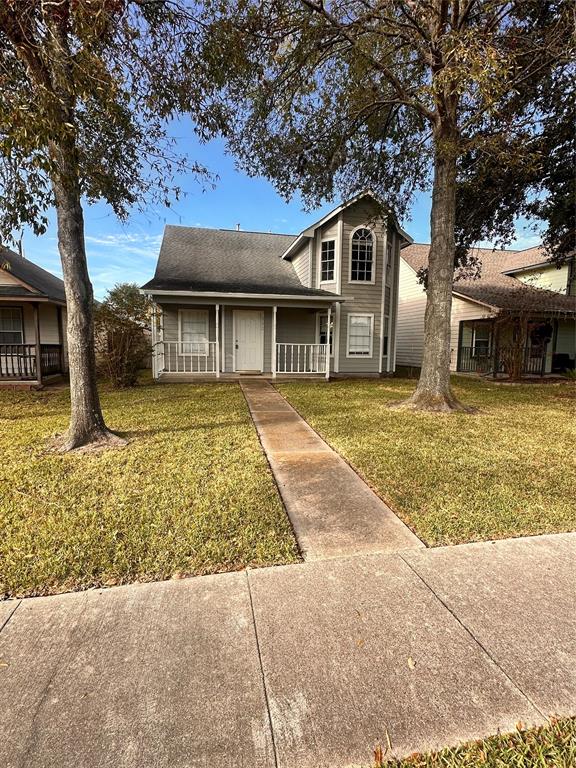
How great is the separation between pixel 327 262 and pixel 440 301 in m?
7.09

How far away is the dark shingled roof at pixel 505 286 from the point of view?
625 inches

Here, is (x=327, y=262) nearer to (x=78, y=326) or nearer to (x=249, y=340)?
(x=249, y=340)

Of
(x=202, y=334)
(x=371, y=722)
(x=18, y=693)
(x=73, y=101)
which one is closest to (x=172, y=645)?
(x=18, y=693)

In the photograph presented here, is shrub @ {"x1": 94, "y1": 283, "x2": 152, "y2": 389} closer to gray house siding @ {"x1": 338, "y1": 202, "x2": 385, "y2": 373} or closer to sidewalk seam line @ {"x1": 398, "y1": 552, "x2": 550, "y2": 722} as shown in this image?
gray house siding @ {"x1": 338, "y1": 202, "x2": 385, "y2": 373}

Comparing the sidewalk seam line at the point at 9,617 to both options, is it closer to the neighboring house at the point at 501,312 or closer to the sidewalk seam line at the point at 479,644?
the sidewalk seam line at the point at 479,644

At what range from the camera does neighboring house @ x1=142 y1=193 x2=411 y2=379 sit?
13.5m

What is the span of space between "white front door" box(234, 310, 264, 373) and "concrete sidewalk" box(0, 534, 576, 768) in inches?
470

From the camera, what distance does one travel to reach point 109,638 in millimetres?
2068

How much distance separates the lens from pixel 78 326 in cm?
529

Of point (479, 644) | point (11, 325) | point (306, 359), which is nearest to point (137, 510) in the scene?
point (479, 644)

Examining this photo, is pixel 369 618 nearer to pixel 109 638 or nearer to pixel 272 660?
→ pixel 272 660

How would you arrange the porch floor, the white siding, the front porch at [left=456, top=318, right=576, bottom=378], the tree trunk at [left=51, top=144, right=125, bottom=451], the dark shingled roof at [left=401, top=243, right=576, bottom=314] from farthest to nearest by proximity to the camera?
the front porch at [left=456, top=318, right=576, bottom=378] < the dark shingled roof at [left=401, top=243, right=576, bottom=314] < the white siding < the porch floor < the tree trunk at [left=51, top=144, right=125, bottom=451]

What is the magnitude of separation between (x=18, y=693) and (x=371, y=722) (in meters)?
1.53

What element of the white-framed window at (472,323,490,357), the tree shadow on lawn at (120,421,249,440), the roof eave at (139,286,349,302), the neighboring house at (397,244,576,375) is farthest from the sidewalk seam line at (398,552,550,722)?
the white-framed window at (472,323,490,357)
